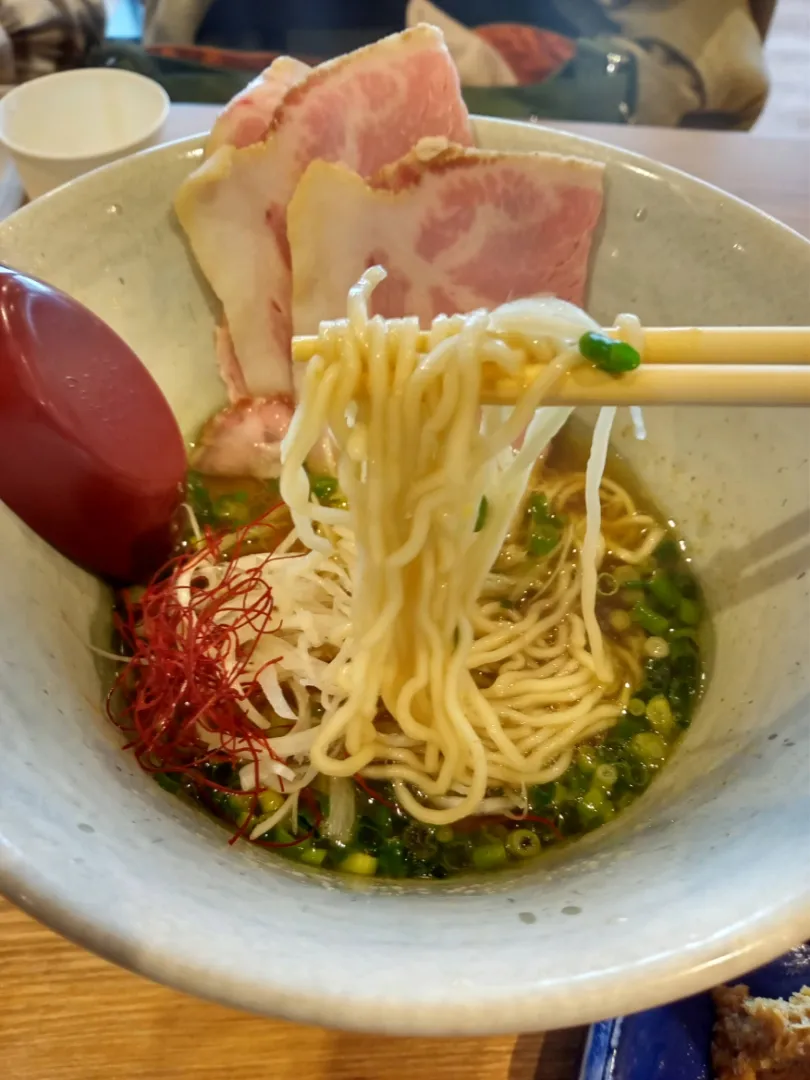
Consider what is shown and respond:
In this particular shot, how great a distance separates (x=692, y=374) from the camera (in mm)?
950

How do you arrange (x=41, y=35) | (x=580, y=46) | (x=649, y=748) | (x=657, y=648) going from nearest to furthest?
(x=649, y=748) < (x=657, y=648) < (x=41, y=35) < (x=580, y=46)

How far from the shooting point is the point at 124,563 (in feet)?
4.56

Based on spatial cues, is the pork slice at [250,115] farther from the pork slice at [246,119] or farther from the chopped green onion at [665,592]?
the chopped green onion at [665,592]

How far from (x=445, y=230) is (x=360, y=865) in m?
1.08

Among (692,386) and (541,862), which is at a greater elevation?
(692,386)

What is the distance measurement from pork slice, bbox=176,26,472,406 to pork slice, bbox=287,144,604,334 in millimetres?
83

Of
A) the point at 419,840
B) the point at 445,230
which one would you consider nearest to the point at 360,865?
the point at 419,840

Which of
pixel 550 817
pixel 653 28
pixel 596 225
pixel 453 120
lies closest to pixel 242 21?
pixel 653 28

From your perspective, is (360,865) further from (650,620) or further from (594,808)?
(650,620)

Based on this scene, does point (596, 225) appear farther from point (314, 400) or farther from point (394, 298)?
point (314, 400)

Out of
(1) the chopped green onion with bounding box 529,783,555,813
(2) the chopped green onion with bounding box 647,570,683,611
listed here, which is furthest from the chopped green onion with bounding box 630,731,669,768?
(2) the chopped green onion with bounding box 647,570,683,611

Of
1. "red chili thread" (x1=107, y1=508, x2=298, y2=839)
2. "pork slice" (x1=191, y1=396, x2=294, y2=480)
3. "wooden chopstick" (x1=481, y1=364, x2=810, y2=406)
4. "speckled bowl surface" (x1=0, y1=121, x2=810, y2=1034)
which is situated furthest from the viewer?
"pork slice" (x1=191, y1=396, x2=294, y2=480)

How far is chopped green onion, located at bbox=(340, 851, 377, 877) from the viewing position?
1.14 metres

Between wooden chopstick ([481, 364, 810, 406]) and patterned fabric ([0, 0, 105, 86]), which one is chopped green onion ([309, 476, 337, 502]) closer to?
wooden chopstick ([481, 364, 810, 406])
